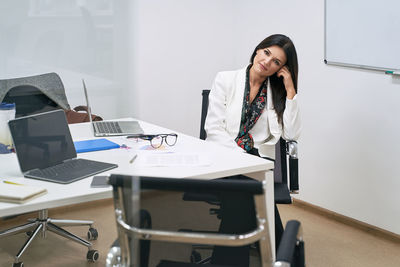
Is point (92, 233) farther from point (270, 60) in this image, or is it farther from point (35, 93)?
point (270, 60)

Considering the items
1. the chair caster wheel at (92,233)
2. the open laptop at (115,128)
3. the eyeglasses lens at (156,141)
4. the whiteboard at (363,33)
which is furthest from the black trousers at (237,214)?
the whiteboard at (363,33)

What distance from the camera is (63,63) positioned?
3568mm

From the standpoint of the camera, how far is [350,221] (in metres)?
3.42

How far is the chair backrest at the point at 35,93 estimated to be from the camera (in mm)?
→ 3371

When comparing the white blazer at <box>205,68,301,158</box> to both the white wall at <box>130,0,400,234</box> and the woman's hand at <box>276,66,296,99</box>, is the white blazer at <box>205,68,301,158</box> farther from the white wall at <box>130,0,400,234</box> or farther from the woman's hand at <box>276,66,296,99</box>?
the white wall at <box>130,0,400,234</box>

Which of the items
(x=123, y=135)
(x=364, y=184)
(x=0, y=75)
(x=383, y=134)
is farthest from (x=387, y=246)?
(x=0, y=75)

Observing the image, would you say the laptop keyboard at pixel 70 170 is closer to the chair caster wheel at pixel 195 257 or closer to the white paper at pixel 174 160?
the white paper at pixel 174 160

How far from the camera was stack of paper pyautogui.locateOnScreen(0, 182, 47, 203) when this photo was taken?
173cm

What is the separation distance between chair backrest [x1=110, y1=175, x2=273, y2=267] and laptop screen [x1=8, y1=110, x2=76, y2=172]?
0.71m

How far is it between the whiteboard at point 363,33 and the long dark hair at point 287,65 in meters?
0.58

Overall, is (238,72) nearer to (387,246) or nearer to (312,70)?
(312,70)

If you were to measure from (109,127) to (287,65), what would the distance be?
0.99 meters

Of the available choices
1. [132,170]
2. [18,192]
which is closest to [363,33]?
[132,170]

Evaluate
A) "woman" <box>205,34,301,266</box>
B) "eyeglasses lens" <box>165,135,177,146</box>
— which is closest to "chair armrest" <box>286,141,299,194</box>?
"woman" <box>205,34,301,266</box>
